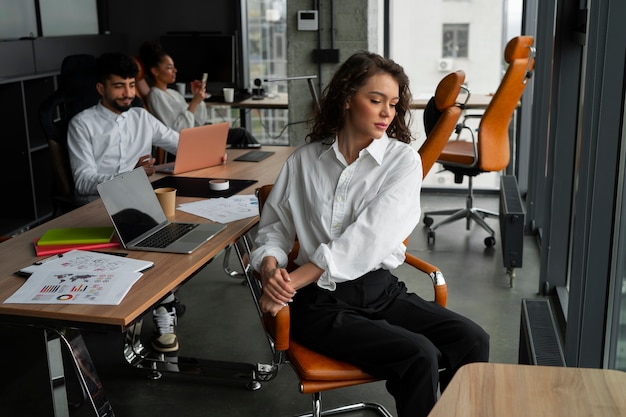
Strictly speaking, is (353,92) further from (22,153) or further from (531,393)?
(22,153)

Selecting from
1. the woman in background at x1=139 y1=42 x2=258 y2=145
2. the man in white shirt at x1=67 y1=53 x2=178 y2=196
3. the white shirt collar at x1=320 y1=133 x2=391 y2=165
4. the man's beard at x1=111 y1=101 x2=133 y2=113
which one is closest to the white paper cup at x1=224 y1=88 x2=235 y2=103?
the woman in background at x1=139 y1=42 x2=258 y2=145

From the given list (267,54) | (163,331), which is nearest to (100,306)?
(163,331)

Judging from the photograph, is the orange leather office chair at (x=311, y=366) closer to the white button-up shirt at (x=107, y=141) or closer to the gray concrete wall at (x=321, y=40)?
the white button-up shirt at (x=107, y=141)

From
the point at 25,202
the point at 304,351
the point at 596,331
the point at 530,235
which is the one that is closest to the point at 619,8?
the point at 596,331

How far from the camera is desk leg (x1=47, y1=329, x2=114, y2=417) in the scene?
2096 millimetres

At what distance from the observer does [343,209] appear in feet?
7.61

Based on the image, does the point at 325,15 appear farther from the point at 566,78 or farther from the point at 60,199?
the point at 60,199

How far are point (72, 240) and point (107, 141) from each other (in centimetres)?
132

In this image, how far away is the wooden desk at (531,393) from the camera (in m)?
1.30

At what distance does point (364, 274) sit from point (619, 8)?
3.47 feet

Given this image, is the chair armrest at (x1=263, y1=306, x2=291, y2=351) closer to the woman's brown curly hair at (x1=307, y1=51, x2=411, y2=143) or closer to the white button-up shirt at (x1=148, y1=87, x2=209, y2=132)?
the woman's brown curly hair at (x1=307, y1=51, x2=411, y2=143)

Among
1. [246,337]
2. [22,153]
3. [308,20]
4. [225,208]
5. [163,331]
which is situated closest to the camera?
[225,208]

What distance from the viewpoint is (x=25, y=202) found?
17.7 ft

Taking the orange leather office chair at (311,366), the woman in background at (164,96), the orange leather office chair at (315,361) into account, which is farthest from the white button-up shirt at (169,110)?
the orange leather office chair at (311,366)
